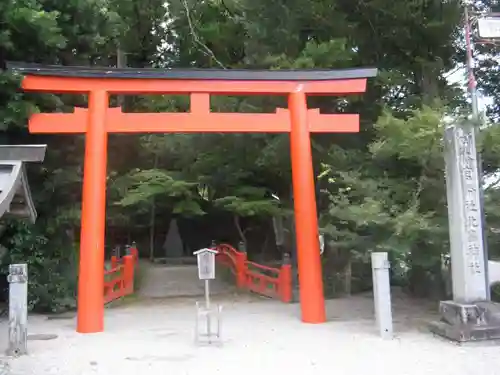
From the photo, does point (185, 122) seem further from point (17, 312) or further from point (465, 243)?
point (465, 243)

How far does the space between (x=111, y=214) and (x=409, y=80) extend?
12.9 metres

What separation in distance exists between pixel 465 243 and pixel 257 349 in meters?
3.35

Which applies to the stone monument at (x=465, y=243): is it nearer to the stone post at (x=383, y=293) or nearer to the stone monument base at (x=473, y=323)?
the stone monument base at (x=473, y=323)

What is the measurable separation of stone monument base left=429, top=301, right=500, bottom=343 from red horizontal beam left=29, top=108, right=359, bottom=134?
4.01 meters

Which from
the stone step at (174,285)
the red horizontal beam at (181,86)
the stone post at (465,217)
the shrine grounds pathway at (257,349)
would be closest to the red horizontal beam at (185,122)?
the red horizontal beam at (181,86)

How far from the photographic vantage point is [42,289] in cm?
1083

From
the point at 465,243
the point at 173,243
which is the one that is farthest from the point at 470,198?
the point at 173,243

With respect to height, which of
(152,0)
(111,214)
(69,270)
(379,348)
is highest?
(152,0)

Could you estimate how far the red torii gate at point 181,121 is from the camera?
9.15 m

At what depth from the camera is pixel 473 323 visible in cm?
734

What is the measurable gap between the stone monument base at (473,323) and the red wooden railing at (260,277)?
5.10 metres

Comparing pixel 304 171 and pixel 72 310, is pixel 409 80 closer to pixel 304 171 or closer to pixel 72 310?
pixel 304 171

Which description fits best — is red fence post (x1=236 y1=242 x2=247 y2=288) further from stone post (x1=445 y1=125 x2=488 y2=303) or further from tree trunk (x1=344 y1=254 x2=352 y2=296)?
stone post (x1=445 y1=125 x2=488 y2=303)

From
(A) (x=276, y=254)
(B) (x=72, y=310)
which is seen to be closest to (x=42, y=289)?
(B) (x=72, y=310)
